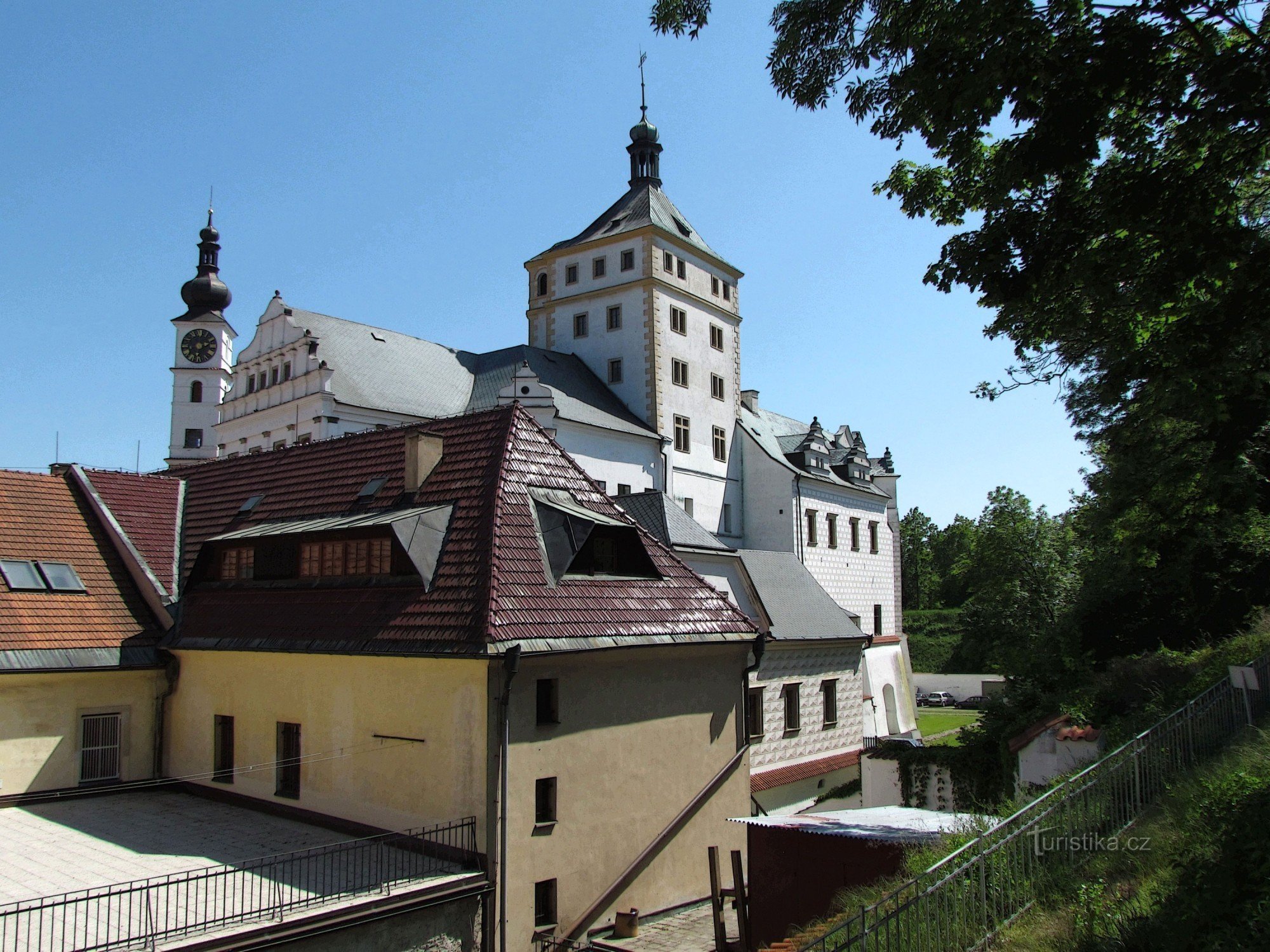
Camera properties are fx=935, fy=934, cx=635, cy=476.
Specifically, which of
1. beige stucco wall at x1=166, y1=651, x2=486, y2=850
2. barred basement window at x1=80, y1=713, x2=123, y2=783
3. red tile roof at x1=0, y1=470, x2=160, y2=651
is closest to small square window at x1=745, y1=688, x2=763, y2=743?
beige stucco wall at x1=166, y1=651, x2=486, y2=850

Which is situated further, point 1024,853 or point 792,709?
point 792,709

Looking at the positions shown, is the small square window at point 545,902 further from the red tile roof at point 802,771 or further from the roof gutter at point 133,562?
the red tile roof at point 802,771

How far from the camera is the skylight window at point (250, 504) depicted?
1881 centimetres

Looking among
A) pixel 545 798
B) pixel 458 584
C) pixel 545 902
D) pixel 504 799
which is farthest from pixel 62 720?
pixel 545 902

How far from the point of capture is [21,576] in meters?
17.1

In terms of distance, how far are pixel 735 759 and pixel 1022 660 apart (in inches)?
392

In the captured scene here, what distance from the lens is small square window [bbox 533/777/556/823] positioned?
42.5 feet

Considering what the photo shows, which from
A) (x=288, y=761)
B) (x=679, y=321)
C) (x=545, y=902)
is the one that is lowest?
(x=545, y=902)

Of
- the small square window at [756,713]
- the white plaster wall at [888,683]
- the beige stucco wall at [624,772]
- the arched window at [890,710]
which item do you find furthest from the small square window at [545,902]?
the arched window at [890,710]

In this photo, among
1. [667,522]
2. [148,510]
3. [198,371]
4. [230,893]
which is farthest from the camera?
[198,371]

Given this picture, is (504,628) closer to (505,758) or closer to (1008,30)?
(505,758)

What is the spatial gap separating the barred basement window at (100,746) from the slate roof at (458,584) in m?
1.79

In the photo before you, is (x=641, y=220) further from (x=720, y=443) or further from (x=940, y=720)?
(x=940, y=720)

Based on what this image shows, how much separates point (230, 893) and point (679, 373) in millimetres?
33956
